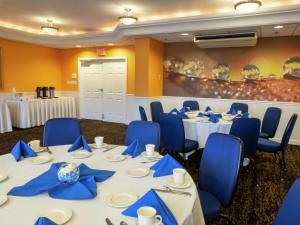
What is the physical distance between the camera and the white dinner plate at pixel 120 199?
1.13 metres

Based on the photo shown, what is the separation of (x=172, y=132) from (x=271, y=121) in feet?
6.71

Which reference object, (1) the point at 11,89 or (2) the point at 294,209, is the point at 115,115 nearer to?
(1) the point at 11,89

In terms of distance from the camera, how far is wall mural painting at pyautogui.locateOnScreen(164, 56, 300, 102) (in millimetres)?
5297

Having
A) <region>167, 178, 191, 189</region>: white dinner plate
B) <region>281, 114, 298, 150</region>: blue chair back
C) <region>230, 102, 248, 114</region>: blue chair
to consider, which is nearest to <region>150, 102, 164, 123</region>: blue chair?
<region>230, 102, 248, 114</region>: blue chair

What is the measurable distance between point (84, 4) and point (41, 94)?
3.78m

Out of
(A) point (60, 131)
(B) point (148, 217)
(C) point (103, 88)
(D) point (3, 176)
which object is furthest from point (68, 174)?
(C) point (103, 88)

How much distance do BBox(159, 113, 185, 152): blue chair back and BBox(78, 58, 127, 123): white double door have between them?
4.21 metres

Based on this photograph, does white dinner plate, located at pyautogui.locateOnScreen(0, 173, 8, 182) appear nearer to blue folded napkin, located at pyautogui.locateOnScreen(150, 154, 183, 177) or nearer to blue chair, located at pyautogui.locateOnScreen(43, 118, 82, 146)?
blue folded napkin, located at pyautogui.locateOnScreen(150, 154, 183, 177)

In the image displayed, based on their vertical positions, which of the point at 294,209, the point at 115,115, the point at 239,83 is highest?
the point at 239,83

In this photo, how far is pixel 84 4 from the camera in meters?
4.34

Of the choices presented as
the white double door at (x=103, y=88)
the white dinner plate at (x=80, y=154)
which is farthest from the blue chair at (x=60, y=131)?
the white double door at (x=103, y=88)

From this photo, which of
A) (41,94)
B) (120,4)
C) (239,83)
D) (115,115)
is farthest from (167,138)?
(41,94)

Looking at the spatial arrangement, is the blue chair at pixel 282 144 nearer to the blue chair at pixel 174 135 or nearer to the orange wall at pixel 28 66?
the blue chair at pixel 174 135

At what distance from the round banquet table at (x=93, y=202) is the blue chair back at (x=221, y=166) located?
0.48 m
